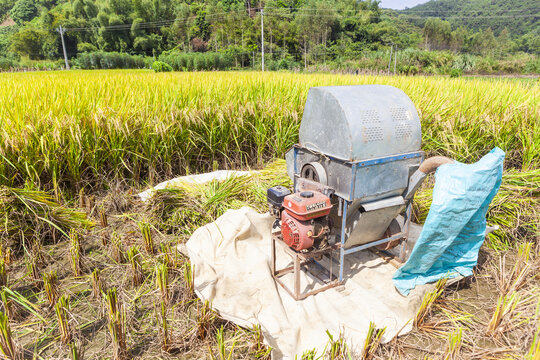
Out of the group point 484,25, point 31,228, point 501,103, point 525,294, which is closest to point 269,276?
point 525,294

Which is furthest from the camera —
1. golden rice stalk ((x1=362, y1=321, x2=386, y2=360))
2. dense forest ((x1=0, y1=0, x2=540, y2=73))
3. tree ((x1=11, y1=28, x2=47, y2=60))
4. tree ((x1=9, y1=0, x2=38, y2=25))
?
tree ((x1=9, y1=0, x2=38, y2=25))

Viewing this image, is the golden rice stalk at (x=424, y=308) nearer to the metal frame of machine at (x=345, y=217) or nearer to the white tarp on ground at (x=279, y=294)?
the white tarp on ground at (x=279, y=294)

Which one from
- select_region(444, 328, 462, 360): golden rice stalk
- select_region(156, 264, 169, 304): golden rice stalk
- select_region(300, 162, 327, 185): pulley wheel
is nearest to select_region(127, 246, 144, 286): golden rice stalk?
select_region(156, 264, 169, 304): golden rice stalk

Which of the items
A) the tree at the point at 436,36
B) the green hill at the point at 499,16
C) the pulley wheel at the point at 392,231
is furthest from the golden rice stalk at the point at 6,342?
the green hill at the point at 499,16

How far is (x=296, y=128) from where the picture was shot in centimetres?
422

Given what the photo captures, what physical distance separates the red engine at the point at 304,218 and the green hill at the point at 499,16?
4001 inches

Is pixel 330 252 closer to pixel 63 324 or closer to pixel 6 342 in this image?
pixel 63 324

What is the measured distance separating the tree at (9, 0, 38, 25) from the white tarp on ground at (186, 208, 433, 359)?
109 metres

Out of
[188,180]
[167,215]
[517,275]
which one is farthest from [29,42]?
[517,275]

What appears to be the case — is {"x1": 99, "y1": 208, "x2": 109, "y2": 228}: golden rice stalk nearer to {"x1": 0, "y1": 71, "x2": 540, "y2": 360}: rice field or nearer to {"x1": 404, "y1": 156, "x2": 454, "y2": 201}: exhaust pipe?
{"x1": 0, "y1": 71, "x2": 540, "y2": 360}: rice field

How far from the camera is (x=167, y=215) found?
3221 mm

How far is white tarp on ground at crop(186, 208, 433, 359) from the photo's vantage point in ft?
6.77

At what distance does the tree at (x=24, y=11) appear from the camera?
8394 cm

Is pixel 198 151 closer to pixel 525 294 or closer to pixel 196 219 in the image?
pixel 196 219
